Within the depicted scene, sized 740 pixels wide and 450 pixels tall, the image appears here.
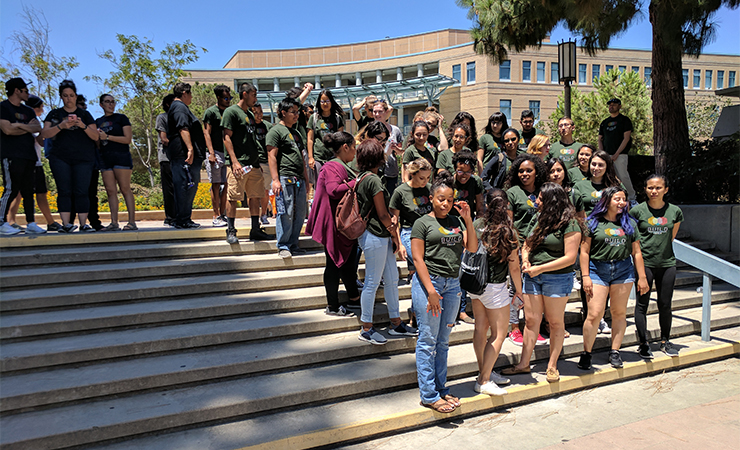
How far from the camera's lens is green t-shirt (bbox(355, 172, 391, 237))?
4.48m

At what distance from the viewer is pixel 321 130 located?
632cm

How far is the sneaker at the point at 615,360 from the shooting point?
188 inches

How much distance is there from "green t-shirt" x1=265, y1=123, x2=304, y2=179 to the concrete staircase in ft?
3.53

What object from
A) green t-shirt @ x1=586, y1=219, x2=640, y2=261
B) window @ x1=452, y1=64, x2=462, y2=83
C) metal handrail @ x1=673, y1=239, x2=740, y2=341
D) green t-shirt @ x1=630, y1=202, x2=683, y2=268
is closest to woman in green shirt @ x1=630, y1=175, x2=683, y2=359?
green t-shirt @ x1=630, y1=202, x2=683, y2=268

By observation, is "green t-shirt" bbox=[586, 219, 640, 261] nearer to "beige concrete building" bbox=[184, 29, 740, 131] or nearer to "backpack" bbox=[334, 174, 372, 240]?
"backpack" bbox=[334, 174, 372, 240]

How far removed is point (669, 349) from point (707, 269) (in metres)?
1.08

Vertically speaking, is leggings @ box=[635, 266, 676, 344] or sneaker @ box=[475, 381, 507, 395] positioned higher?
leggings @ box=[635, 266, 676, 344]

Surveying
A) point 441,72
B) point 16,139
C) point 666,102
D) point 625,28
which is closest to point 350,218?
point 16,139

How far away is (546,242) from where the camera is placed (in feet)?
14.0

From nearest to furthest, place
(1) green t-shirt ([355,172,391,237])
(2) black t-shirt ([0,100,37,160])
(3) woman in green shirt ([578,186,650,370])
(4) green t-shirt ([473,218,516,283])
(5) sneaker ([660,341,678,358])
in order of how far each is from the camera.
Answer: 1. (4) green t-shirt ([473,218,516,283])
2. (1) green t-shirt ([355,172,391,237])
3. (3) woman in green shirt ([578,186,650,370])
4. (5) sneaker ([660,341,678,358])
5. (2) black t-shirt ([0,100,37,160])

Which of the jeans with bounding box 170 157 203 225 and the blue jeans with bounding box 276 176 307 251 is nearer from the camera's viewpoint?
the blue jeans with bounding box 276 176 307 251

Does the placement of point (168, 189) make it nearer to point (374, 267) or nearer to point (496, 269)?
point (374, 267)

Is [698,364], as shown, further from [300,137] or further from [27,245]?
[27,245]

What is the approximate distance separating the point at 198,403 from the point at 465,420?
2.14 metres
